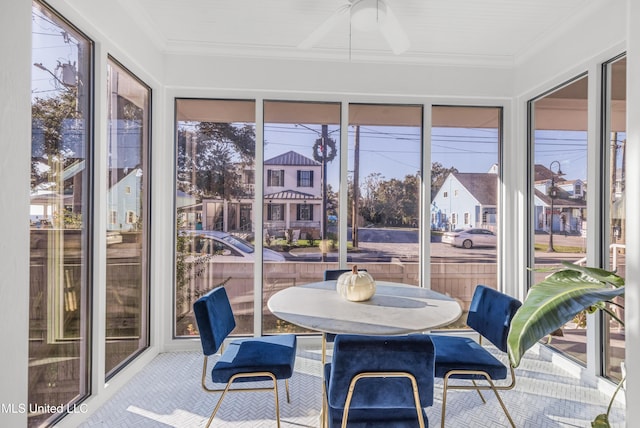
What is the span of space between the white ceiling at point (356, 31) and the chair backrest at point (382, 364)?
2.21 metres

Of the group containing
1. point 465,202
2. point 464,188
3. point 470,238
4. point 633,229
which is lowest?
point 470,238

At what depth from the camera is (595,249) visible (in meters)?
2.53

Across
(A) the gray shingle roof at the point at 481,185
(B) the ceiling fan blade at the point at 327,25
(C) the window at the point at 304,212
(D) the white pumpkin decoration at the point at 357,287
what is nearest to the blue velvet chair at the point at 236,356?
(D) the white pumpkin decoration at the point at 357,287

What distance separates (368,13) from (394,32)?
23 cm

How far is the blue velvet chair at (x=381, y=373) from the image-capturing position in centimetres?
142

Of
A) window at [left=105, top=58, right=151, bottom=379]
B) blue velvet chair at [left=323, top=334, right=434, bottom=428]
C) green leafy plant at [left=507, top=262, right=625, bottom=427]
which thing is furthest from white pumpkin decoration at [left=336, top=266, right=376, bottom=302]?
window at [left=105, top=58, right=151, bottom=379]

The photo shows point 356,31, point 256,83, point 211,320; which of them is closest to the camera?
point 211,320

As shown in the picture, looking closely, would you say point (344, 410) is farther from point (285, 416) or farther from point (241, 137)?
point (241, 137)

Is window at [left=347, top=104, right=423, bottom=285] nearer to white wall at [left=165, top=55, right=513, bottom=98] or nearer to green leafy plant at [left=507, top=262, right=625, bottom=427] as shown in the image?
white wall at [left=165, top=55, right=513, bottom=98]

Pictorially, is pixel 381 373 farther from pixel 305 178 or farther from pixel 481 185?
pixel 481 185

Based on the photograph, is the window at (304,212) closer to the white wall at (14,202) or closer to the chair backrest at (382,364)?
the chair backrest at (382,364)

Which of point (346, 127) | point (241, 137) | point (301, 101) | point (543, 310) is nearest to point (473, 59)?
point (346, 127)

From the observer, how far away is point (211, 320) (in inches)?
76.2

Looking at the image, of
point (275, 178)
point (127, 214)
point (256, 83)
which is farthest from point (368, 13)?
point (127, 214)
